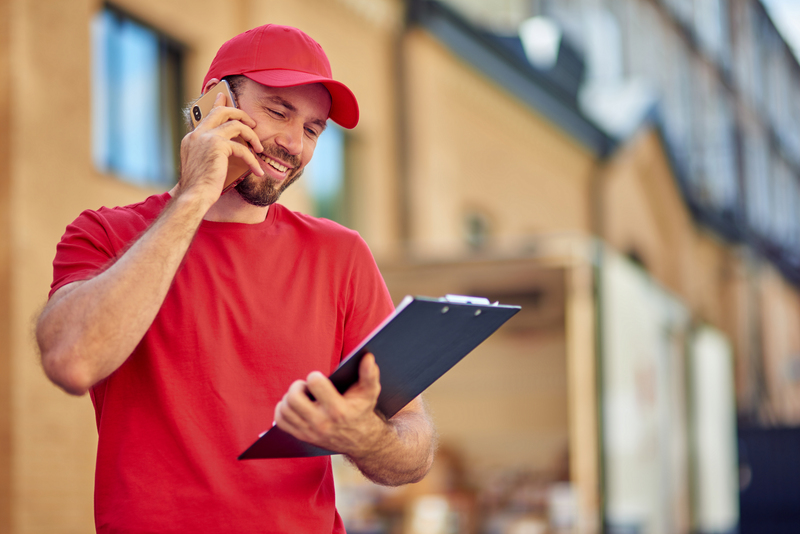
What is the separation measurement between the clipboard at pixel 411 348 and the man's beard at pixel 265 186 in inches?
17.8

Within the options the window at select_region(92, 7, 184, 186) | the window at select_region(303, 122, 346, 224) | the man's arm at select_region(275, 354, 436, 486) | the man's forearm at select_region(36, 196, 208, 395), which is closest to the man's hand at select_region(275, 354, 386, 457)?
the man's arm at select_region(275, 354, 436, 486)

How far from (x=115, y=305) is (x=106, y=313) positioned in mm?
20

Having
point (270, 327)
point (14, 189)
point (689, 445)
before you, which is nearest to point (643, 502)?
point (689, 445)

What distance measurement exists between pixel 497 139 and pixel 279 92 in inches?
573

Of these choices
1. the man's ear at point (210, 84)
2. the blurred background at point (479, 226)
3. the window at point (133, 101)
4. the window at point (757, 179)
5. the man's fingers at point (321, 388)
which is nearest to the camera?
the man's fingers at point (321, 388)

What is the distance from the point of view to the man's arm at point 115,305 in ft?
5.98

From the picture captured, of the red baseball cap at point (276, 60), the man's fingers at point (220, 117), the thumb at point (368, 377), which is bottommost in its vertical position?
the thumb at point (368, 377)

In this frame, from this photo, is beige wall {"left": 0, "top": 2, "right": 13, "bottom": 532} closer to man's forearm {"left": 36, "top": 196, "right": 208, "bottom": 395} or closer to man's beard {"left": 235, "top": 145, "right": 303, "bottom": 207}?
man's beard {"left": 235, "top": 145, "right": 303, "bottom": 207}

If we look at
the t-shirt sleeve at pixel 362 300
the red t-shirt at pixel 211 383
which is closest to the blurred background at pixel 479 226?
the red t-shirt at pixel 211 383

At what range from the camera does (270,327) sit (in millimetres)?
2082

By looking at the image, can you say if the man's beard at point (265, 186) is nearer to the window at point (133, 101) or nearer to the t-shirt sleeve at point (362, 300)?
the t-shirt sleeve at point (362, 300)

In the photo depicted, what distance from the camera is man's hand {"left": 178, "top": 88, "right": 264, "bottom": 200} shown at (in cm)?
203

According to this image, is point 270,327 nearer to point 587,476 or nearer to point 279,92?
point 279,92

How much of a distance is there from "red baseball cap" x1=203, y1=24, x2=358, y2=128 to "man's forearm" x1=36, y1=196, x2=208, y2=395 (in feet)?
1.43
